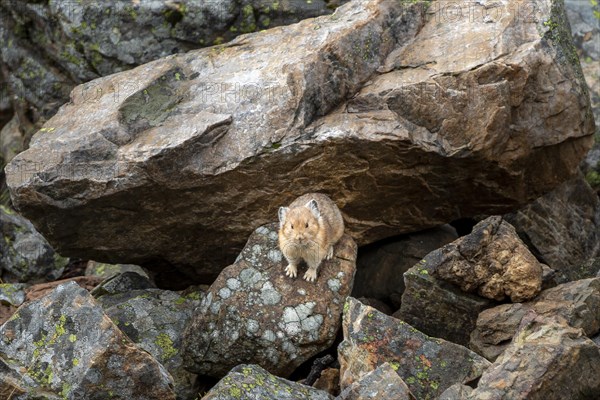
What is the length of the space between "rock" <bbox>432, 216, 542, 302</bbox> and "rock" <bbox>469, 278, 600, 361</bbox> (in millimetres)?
227

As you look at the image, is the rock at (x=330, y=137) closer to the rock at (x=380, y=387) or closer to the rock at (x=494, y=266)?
the rock at (x=494, y=266)

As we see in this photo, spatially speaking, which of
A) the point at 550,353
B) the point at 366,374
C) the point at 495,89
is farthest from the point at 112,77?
the point at 550,353

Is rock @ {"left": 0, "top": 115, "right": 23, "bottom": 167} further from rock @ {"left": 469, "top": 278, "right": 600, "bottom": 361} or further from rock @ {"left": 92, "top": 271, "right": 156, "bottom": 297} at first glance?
rock @ {"left": 469, "top": 278, "right": 600, "bottom": 361}

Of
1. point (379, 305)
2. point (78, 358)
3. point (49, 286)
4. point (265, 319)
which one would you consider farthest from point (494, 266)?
point (49, 286)

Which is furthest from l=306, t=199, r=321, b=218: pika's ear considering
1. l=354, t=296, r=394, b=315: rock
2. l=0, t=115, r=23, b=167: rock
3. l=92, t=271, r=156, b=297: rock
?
l=0, t=115, r=23, b=167: rock

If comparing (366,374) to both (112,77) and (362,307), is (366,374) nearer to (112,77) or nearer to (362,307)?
(362,307)

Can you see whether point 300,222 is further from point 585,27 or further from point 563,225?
point 585,27

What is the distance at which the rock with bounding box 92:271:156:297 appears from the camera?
16.6 m

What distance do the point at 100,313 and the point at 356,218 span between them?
506 centimetres

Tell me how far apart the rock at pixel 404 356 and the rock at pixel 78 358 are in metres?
2.35

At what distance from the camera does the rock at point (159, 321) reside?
14.4 metres

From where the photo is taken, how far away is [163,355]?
14.6 metres

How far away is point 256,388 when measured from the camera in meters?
12.0

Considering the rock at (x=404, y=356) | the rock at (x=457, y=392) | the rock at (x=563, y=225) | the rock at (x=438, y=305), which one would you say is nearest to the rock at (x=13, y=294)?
the rock at (x=404, y=356)
